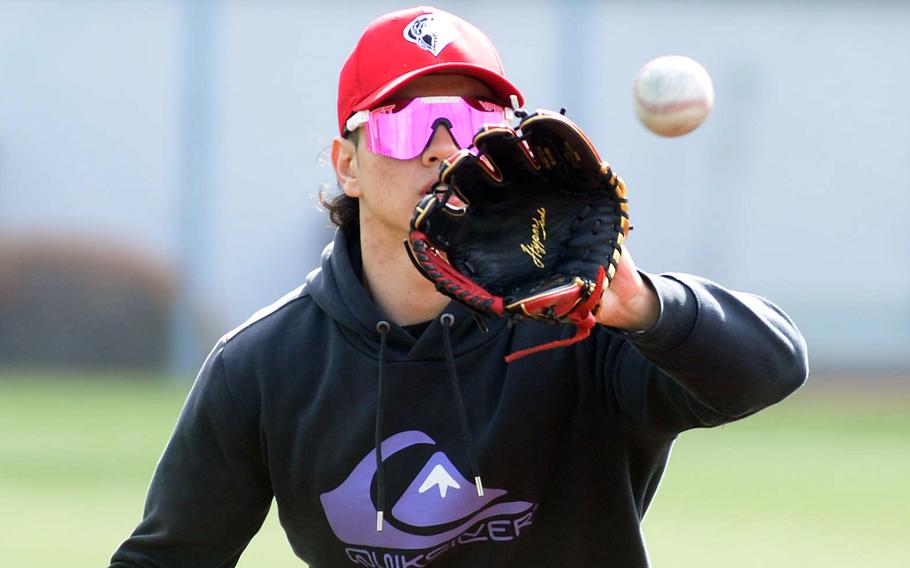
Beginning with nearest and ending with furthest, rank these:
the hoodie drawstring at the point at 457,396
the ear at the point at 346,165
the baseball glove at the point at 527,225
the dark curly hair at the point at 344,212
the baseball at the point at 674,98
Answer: the baseball glove at the point at 527,225 < the hoodie drawstring at the point at 457,396 < the ear at the point at 346,165 < the dark curly hair at the point at 344,212 < the baseball at the point at 674,98

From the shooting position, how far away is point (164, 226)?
15906mm

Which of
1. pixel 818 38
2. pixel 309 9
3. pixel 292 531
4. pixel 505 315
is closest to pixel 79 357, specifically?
pixel 309 9

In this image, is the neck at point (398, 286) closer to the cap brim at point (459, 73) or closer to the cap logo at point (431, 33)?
the cap brim at point (459, 73)

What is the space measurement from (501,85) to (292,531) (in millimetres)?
1253

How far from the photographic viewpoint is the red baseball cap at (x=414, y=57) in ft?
11.2

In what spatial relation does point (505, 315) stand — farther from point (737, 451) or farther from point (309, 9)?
point (309, 9)

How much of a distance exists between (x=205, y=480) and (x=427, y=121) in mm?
1058

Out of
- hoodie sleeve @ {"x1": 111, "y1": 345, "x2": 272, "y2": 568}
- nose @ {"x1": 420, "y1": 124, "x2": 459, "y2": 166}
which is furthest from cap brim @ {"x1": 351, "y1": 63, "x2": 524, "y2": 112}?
hoodie sleeve @ {"x1": 111, "y1": 345, "x2": 272, "y2": 568}

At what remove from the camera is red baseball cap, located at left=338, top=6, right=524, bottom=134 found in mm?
3416

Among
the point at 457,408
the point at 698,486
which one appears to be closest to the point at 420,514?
the point at 457,408

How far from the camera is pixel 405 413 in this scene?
11.3 ft

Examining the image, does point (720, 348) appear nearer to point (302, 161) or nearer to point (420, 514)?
point (420, 514)

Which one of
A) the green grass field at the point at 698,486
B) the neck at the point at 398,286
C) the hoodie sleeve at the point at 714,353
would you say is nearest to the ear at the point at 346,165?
the neck at the point at 398,286

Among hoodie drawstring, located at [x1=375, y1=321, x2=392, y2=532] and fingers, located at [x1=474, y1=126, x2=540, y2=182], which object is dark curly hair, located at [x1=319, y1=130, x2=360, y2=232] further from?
fingers, located at [x1=474, y1=126, x2=540, y2=182]
